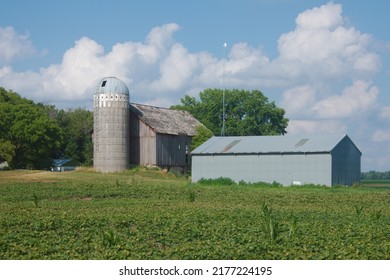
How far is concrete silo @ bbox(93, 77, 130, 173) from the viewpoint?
60062 millimetres

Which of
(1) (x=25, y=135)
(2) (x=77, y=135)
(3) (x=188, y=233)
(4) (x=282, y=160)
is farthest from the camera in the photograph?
(2) (x=77, y=135)

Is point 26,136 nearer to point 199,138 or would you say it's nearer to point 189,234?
point 199,138

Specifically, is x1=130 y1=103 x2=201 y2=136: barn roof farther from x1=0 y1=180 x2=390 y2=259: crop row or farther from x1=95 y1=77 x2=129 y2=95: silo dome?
x1=0 y1=180 x2=390 y2=259: crop row

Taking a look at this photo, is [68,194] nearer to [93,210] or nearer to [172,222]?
[93,210]

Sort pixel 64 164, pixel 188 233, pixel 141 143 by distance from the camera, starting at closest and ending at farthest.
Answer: pixel 188 233
pixel 141 143
pixel 64 164

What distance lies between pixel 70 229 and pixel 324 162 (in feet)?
112

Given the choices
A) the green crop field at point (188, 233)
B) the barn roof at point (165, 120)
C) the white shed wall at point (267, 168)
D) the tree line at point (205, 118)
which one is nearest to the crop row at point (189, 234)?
the green crop field at point (188, 233)

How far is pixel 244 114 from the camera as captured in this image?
86.6 m

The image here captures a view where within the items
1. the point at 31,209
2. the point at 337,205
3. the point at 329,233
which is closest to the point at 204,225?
the point at 329,233

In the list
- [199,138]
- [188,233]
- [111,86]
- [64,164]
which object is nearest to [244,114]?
[199,138]

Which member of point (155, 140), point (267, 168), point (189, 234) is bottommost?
point (189, 234)

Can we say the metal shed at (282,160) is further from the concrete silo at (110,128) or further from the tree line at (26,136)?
the tree line at (26,136)

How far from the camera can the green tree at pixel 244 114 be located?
8494 centimetres

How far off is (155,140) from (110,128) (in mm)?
4732
